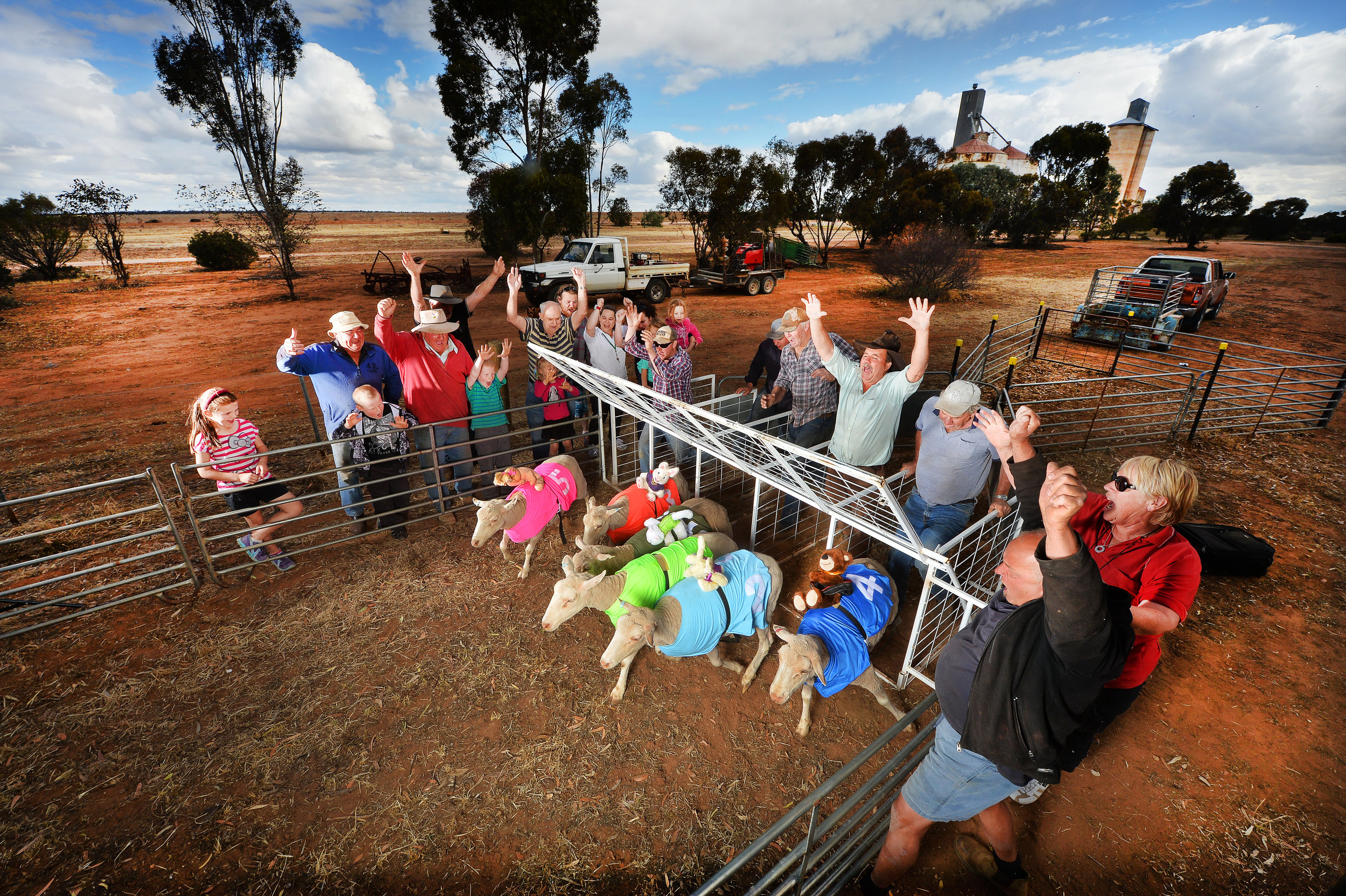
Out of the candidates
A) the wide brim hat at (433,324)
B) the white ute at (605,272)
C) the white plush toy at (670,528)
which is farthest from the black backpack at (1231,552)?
the white ute at (605,272)

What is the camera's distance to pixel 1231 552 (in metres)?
4.98

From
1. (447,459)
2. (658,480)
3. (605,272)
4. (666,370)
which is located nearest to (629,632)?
(658,480)

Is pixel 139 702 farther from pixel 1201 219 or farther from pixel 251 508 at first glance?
pixel 1201 219

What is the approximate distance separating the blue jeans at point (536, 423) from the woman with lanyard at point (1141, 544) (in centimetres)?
477

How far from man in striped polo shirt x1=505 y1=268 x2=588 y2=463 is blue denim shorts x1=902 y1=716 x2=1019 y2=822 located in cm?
466

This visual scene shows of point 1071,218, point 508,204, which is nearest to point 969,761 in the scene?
point 508,204

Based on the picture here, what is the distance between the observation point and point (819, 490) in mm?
4012

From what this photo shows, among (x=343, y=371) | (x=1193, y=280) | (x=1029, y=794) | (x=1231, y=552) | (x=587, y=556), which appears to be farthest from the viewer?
(x=1193, y=280)

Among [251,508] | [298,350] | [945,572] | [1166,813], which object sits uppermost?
[298,350]

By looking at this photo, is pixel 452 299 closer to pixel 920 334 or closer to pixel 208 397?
pixel 208 397

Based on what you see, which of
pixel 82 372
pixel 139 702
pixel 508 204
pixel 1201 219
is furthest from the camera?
pixel 1201 219

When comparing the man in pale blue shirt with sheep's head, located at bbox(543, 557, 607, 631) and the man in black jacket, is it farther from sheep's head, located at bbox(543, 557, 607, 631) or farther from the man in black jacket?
sheep's head, located at bbox(543, 557, 607, 631)

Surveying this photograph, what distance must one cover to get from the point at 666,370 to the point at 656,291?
14.3 metres

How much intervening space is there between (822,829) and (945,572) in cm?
172
